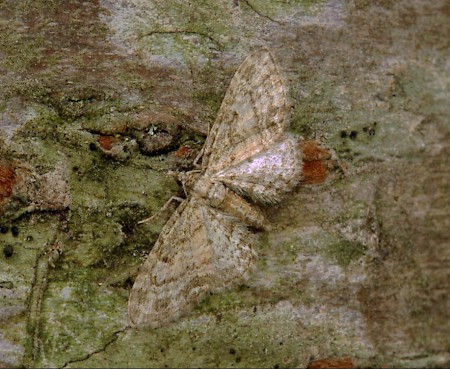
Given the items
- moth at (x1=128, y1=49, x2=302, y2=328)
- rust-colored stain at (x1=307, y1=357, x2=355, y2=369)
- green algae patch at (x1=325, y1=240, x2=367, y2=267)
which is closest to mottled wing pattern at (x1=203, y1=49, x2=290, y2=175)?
moth at (x1=128, y1=49, x2=302, y2=328)

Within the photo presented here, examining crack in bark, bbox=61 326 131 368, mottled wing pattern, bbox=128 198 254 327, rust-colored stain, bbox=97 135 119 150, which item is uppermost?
rust-colored stain, bbox=97 135 119 150

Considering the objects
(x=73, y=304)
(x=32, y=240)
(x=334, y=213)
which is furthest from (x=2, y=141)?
(x=334, y=213)

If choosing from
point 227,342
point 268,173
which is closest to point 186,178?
Result: point 268,173

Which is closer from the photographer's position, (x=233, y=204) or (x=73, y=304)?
(x=73, y=304)

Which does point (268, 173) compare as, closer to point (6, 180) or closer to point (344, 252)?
point (344, 252)

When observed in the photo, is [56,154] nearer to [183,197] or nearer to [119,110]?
[119,110]

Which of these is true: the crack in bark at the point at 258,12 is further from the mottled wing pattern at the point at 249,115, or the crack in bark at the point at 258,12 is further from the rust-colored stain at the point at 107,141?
the rust-colored stain at the point at 107,141

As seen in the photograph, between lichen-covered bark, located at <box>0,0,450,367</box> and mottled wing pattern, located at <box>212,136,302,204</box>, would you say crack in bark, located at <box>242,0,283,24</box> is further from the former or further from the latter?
mottled wing pattern, located at <box>212,136,302,204</box>
